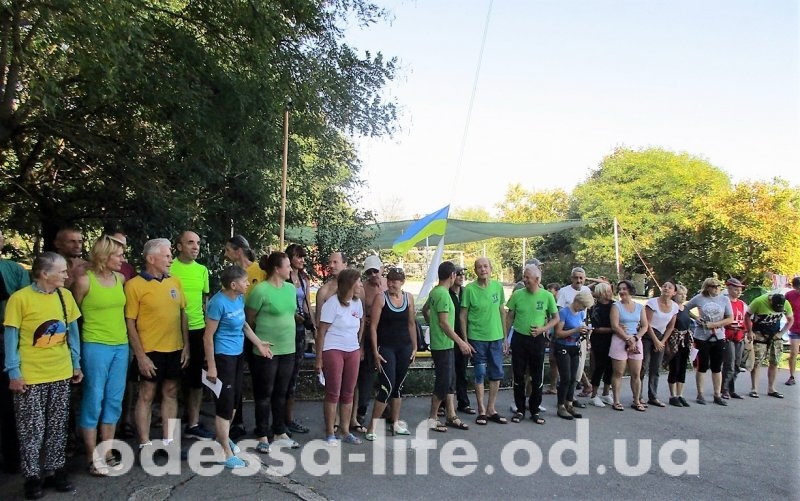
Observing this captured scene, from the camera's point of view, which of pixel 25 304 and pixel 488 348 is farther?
pixel 488 348

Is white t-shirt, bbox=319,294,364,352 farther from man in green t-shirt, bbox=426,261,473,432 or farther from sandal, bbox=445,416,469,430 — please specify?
sandal, bbox=445,416,469,430

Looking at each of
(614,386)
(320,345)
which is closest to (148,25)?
(320,345)

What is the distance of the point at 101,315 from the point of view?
405 cm

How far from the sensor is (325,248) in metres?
8.75

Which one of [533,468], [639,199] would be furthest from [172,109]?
[639,199]

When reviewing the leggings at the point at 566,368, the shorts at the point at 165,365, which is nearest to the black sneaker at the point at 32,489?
→ the shorts at the point at 165,365

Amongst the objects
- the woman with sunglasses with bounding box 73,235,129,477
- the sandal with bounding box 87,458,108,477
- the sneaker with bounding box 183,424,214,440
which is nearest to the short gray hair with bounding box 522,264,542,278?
the sneaker with bounding box 183,424,214,440

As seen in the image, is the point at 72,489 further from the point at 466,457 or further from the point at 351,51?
Result: the point at 351,51

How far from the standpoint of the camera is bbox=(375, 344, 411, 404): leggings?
519 cm

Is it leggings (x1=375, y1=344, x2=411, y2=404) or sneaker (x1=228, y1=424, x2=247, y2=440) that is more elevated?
leggings (x1=375, y1=344, x2=411, y2=404)

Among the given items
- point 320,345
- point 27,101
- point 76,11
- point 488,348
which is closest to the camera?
point 76,11

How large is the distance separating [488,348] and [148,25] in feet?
15.1

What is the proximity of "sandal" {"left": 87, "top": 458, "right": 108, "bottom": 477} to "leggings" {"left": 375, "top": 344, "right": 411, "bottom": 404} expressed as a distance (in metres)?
2.24

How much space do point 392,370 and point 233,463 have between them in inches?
62.4
